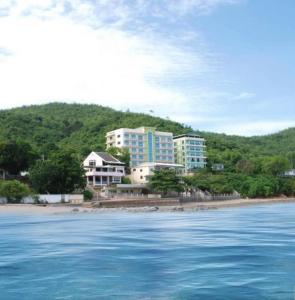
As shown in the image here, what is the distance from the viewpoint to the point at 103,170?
7525cm

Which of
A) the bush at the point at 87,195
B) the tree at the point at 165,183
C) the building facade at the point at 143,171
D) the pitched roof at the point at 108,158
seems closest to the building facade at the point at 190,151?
the building facade at the point at 143,171

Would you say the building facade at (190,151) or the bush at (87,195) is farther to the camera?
the building facade at (190,151)

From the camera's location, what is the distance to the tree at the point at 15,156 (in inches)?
2554

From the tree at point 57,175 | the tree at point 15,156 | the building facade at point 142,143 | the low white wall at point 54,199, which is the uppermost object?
the building facade at point 142,143

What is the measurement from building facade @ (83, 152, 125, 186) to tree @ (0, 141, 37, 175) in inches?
380

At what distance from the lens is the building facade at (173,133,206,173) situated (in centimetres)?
10094

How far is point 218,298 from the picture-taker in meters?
9.23

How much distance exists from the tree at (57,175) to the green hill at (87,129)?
20.1 meters

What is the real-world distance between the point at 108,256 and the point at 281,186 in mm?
72215

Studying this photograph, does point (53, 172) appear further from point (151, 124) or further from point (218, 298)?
point (151, 124)

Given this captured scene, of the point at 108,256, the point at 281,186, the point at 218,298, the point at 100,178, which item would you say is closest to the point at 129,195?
the point at 100,178

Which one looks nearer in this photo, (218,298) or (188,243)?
(218,298)

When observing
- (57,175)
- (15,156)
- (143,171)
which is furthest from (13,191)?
(143,171)

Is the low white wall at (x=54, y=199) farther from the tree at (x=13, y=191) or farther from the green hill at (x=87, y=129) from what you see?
the green hill at (x=87, y=129)
